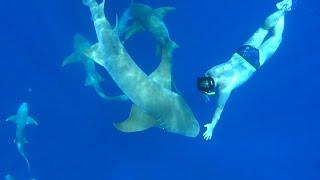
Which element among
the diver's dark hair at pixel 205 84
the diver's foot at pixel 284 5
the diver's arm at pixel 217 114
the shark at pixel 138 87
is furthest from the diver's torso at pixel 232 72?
the diver's foot at pixel 284 5

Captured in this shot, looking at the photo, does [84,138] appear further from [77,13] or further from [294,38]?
[294,38]

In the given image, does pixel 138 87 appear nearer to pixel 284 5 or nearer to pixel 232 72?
pixel 232 72

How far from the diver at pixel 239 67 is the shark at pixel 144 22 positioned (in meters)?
1.58

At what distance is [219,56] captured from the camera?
61.2 ft

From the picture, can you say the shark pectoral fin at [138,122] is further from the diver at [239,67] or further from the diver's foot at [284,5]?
the diver's foot at [284,5]

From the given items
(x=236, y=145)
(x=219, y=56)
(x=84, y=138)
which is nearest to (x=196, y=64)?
(x=219, y=56)

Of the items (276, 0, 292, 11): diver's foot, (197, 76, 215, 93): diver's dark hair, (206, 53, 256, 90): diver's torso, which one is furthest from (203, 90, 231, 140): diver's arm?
(276, 0, 292, 11): diver's foot

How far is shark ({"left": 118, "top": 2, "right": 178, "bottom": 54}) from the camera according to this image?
464 inches

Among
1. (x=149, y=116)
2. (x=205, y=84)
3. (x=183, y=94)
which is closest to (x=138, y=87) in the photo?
(x=149, y=116)

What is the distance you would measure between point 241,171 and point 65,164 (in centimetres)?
939

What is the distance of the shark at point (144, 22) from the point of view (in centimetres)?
1179

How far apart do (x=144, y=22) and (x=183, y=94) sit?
7162mm

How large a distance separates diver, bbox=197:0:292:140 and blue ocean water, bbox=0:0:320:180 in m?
4.30

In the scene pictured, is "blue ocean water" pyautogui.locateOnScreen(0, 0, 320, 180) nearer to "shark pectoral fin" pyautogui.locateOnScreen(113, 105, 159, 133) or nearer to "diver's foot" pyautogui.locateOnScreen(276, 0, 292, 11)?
"diver's foot" pyautogui.locateOnScreen(276, 0, 292, 11)
